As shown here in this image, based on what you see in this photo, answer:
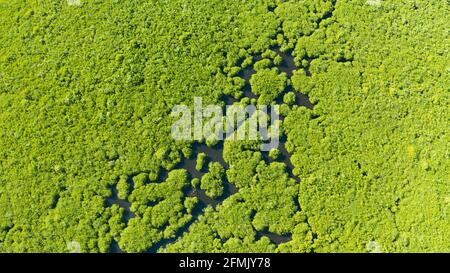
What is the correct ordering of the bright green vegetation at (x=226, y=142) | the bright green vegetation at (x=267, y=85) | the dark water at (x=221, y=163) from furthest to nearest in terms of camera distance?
1. the bright green vegetation at (x=267, y=85)
2. the dark water at (x=221, y=163)
3. the bright green vegetation at (x=226, y=142)

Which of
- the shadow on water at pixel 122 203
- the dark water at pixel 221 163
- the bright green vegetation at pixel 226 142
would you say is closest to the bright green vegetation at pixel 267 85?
the bright green vegetation at pixel 226 142

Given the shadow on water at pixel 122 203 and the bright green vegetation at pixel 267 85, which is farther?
the bright green vegetation at pixel 267 85

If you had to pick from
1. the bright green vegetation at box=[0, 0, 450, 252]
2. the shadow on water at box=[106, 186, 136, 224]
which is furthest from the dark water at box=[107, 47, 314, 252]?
the bright green vegetation at box=[0, 0, 450, 252]

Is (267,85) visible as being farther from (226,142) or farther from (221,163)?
(221,163)

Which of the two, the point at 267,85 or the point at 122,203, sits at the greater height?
the point at 267,85

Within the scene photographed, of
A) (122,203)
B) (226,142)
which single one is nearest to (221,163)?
(226,142)

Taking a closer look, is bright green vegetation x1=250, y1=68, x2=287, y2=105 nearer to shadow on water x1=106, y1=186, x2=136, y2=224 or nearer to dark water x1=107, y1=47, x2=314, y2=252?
dark water x1=107, y1=47, x2=314, y2=252

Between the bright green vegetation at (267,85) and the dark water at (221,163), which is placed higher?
the bright green vegetation at (267,85)

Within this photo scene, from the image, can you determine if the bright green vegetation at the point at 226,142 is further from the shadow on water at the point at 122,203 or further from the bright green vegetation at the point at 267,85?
the shadow on water at the point at 122,203
